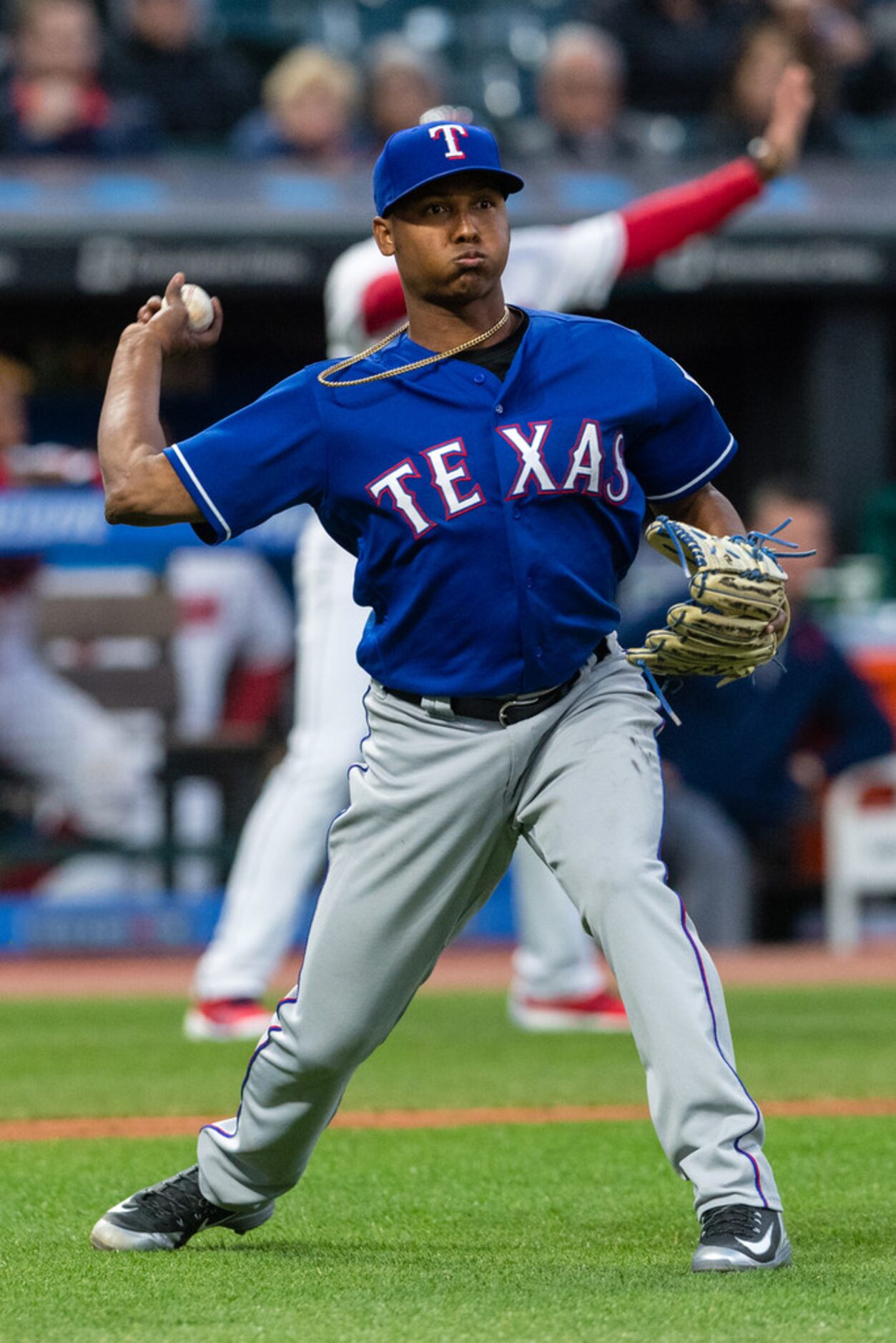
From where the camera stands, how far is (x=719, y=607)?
3.12 metres

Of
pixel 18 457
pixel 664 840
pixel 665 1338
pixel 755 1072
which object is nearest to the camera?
pixel 665 1338

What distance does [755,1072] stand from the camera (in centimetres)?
527

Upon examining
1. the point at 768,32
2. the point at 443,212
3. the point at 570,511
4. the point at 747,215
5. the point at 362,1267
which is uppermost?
the point at 768,32

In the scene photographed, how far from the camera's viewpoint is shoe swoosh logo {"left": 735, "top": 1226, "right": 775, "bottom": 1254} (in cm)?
287

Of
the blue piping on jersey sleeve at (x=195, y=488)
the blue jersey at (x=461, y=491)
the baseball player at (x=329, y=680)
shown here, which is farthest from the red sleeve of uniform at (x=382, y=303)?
the blue piping on jersey sleeve at (x=195, y=488)

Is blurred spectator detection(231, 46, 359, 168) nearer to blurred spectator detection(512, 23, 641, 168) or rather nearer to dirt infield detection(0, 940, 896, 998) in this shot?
blurred spectator detection(512, 23, 641, 168)

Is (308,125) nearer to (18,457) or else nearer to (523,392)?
(18,457)

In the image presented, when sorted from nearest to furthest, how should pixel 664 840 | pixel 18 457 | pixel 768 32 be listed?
pixel 664 840 → pixel 18 457 → pixel 768 32

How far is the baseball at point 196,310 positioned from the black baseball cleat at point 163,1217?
50.6 inches

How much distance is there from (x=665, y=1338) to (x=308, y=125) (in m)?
9.54

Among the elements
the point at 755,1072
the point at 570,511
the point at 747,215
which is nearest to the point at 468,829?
the point at 570,511

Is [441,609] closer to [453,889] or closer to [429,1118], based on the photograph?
[453,889]

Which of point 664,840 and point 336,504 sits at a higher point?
point 336,504

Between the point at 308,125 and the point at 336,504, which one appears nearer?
the point at 336,504
